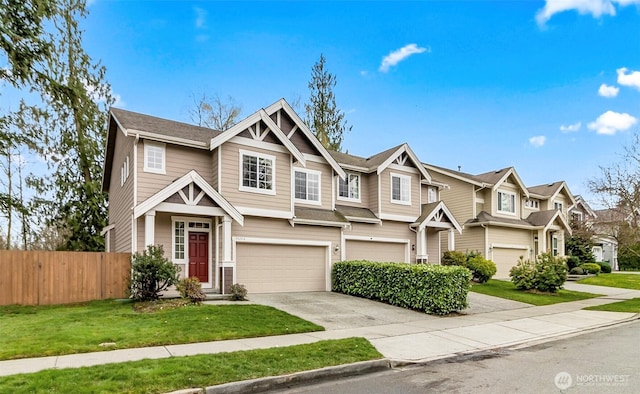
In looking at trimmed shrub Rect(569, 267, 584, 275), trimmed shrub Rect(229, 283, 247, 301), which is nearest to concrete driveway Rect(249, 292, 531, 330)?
trimmed shrub Rect(229, 283, 247, 301)

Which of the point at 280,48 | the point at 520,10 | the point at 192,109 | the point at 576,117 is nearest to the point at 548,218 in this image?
the point at 576,117

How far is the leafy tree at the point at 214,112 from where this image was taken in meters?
33.8

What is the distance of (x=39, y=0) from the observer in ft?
39.5

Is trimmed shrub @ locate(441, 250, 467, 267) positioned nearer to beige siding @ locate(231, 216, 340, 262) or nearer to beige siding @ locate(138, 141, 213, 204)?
beige siding @ locate(231, 216, 340, 262)

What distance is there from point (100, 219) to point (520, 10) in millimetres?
24602

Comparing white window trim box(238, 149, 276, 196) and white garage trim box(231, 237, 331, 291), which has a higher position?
white window trim box(238, 149, 276, 196)

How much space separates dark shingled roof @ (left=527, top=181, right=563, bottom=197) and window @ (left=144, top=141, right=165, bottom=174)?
94.7 feet

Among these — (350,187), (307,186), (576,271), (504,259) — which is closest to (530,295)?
(504,259)

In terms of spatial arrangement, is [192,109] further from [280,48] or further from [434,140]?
[434,140]

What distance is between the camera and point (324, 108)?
39.5m

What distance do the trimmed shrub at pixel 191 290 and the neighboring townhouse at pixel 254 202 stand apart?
5.84ft

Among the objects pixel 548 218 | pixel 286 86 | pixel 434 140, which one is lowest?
pixel 548 218

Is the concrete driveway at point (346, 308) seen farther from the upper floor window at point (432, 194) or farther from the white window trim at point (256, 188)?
the upper floor window at point (432, 194)

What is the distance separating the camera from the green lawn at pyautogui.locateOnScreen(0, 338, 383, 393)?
18.6ft
